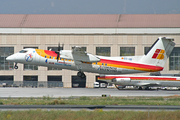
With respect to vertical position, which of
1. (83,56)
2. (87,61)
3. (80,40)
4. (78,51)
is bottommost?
(87,61)

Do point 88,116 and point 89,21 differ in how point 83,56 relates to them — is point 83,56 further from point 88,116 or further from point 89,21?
point 89,21

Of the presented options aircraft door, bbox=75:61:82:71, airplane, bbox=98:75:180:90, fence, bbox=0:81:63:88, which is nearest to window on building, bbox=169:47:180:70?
airplane, bbox=98:75:180:90

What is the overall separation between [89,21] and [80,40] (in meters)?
12.0

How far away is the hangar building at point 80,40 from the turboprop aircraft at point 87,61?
34.0 m

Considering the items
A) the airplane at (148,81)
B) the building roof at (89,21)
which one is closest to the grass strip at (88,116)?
the airplane at (148,81)

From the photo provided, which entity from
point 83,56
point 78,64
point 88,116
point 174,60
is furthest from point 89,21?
point 88,116

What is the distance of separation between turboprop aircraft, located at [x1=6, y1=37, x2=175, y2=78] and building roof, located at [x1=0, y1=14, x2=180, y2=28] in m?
41.5

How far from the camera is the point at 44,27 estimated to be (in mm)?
94312

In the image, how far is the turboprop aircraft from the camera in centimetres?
5203

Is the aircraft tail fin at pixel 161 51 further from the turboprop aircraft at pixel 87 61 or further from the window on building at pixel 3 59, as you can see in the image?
the window on building at pixel 3 59

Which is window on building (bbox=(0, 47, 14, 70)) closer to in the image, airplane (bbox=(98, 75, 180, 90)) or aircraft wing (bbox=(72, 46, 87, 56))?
airplane (bbox=(98, 75, 180, 90))

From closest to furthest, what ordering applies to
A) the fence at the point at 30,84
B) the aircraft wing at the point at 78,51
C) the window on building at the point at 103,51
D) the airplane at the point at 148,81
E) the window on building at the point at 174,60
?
the aircraft wing at the point at 78,51 → the airplane at the point at 148,81 → the fence at the point at 30,84 → the window on building at the point at 174,60 → the window on building at the point at 103,51

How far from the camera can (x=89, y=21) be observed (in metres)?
98.0

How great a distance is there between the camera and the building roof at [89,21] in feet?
310
